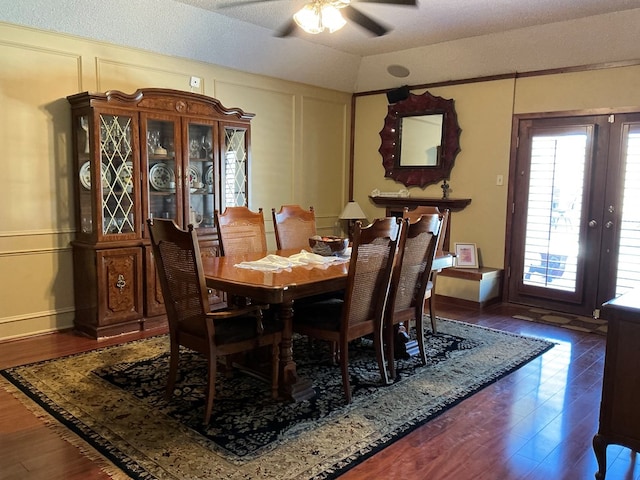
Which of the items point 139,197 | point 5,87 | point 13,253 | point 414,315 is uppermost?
point 5,87

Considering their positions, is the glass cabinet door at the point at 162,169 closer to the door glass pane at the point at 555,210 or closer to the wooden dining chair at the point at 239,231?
the wooden dining chair at the point at 239,231

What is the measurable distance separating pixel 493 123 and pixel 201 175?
305 centimetres

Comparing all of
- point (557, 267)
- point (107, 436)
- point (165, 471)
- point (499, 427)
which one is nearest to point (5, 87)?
point (107, 436)

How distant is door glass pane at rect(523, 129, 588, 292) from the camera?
4.91 metres

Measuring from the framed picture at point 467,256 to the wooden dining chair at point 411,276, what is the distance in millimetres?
2180

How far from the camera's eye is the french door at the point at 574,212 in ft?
15.2

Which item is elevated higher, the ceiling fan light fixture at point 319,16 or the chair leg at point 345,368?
the ceiling fan light fixture at point 319,16

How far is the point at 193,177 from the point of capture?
4.61 meters

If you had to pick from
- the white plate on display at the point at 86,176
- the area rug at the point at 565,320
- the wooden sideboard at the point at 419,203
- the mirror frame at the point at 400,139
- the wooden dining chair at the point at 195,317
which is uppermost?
the mirror frame at the point at 400,139

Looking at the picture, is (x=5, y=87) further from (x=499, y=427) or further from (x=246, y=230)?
(x=499, y=427)

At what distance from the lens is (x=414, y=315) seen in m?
3.50

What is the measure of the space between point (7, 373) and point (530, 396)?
3.22 metres

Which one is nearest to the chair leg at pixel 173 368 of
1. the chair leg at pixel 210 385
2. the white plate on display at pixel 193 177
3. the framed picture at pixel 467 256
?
the chair leg at pixel 210 385

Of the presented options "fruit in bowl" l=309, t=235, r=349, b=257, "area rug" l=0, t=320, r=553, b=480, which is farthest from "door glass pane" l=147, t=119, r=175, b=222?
"fruit in bowl" l=309, t=235, r=349, b=257
